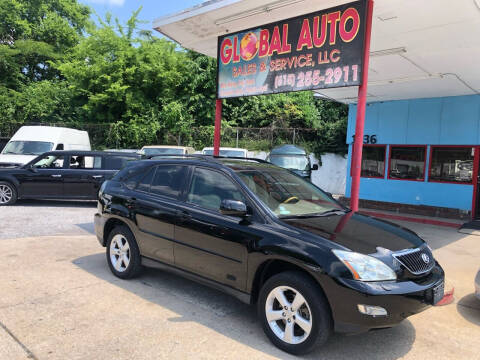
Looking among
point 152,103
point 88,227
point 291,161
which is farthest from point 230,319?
point 152,103

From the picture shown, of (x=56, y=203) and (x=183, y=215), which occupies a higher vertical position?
(x=183, y=215)

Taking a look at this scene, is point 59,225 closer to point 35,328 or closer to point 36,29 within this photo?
point 35,328

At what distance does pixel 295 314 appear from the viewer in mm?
3164

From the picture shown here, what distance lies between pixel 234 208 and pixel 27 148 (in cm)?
1244

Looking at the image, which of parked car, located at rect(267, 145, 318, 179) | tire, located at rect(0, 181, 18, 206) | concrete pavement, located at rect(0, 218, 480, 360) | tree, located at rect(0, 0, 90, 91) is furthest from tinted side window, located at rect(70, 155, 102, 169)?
tree, located at rect(0, 0, 90, 91)

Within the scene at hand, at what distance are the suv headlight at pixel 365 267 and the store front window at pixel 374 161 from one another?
32.1 feet

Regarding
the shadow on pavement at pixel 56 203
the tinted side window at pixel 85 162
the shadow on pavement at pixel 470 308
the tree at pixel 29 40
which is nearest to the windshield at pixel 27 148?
the shadow on pavement at pixel 56 203

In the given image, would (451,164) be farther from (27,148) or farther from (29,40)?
(29,40)

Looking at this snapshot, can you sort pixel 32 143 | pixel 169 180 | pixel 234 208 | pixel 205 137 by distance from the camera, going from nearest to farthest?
pixel 234 208
pixel 169 180
pixel 32 143
pixel 205 137

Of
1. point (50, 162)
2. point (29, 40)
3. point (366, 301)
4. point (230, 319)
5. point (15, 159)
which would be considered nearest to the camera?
point (366, 301)

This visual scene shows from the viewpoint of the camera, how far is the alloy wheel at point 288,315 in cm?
312

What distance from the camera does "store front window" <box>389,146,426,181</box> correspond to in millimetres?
11305

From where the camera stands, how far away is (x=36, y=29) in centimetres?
2959

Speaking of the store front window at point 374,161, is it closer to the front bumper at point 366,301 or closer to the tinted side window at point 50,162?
the tinted side window at point 50,162
